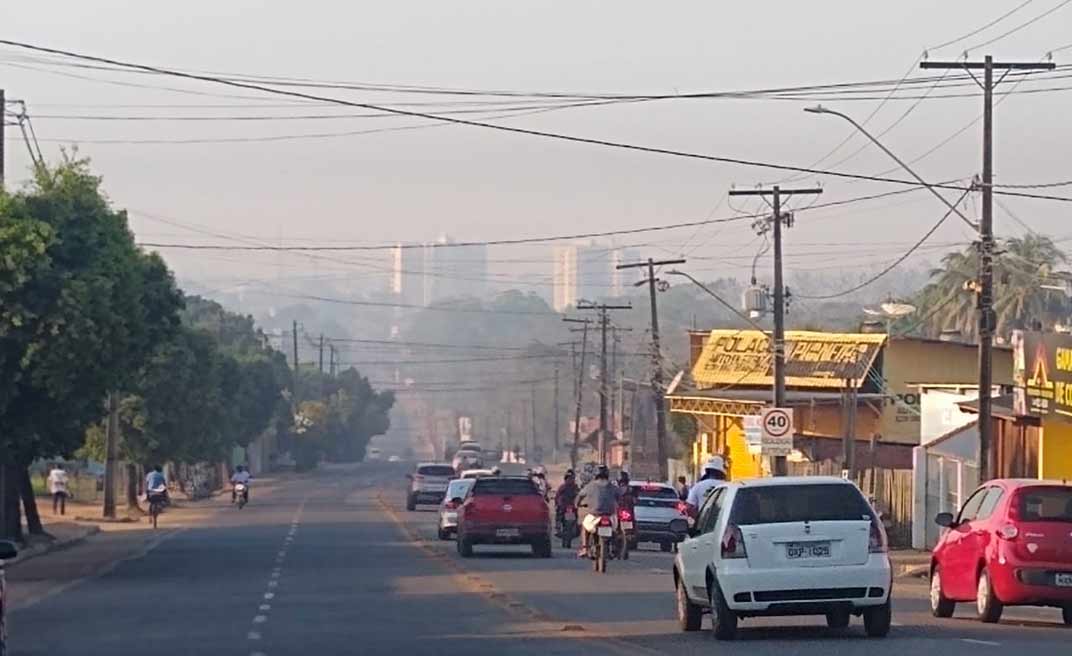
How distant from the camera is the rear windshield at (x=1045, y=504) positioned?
943 inches

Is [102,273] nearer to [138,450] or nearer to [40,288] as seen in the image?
[40,288]

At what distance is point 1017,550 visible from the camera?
77.7 ft

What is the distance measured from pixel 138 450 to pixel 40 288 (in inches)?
1636

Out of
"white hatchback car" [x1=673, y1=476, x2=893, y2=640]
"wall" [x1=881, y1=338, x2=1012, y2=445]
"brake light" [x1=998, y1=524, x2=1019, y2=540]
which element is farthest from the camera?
"wall" [x1=881, y1=338, x2=1012, y2=445]

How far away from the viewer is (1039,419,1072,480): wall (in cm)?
4466

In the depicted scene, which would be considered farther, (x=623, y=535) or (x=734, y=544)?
(x=623, y=535)

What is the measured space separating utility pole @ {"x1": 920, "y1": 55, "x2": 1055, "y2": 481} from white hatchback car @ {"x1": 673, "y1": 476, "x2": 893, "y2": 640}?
17.4m

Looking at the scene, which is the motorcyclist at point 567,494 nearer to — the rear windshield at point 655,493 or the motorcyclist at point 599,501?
the rear windshield at point 655,493

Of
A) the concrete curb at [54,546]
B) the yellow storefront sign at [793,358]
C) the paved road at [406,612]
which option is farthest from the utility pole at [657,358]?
the paved road at [406,612]

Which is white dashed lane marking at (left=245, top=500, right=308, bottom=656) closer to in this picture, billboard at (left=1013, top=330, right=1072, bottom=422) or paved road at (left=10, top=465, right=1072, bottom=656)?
paved road at (left=10, top=465, right=1072, bottom=656)

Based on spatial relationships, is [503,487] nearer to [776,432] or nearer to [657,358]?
[776,432]

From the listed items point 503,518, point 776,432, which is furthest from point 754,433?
point 503,518

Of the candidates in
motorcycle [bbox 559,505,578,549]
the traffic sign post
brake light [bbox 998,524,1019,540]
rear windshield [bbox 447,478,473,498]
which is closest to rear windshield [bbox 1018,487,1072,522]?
brake light [bbox 998,524,1019,540]

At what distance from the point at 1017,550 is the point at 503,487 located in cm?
2070
